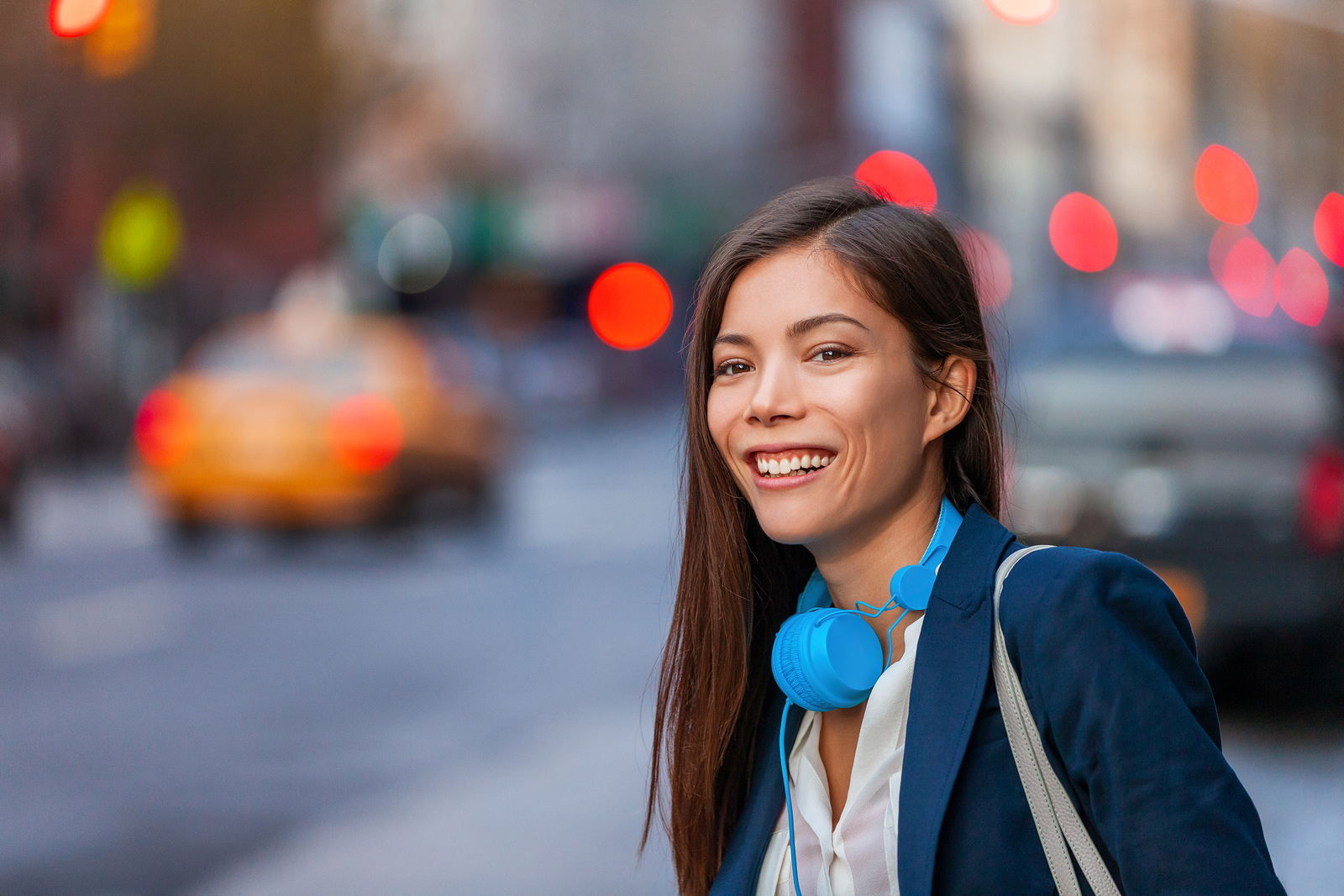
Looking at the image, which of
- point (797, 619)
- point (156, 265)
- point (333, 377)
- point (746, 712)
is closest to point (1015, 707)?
point (797, 619)

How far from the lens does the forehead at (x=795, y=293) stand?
6.17ft

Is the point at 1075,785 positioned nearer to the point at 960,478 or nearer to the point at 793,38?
the point at 960,478

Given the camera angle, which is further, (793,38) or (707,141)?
(793,38)

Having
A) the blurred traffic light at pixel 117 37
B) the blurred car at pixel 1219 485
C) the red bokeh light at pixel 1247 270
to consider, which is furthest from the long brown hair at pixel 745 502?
the red bokeh light at pixel 1247 270

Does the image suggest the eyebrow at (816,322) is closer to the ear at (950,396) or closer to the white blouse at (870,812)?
the ear at (950,396)

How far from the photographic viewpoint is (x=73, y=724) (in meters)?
7.65

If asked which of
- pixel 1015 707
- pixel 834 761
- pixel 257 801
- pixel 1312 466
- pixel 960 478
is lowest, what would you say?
pixel 257 801

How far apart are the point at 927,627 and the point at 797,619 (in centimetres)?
19

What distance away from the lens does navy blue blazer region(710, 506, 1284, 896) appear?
1.54 meters

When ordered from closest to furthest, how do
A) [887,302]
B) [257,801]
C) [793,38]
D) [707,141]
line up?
[887,302]
[257,801]
[707,141]
[793,38]

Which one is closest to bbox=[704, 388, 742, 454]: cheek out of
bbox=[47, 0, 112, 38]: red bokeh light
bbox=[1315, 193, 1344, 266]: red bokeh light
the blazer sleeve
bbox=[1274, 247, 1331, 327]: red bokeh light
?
the blazer sleeve

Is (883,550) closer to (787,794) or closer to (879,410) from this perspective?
(879,410)

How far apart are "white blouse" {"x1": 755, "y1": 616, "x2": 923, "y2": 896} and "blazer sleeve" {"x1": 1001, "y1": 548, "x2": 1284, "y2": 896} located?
201 millimetres

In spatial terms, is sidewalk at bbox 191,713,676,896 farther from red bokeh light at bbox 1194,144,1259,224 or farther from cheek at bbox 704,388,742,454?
red bokeh light at bbox 1194,144,1259,224
